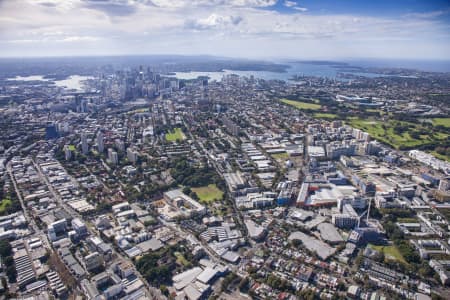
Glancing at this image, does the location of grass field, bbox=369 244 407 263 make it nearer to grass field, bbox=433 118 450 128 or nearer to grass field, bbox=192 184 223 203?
grass field, bbox=192 184 223 203

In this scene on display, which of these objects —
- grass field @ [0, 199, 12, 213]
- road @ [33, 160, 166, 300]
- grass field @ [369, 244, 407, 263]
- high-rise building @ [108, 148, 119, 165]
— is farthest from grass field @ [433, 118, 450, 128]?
grass field @ [0, 199, 12, 213]

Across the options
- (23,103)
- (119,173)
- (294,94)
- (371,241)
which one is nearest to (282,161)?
(371,241)

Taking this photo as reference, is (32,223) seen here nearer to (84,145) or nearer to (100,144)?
(84,145)

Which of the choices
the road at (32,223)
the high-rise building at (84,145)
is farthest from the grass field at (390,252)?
the high-rise building at (84,145)

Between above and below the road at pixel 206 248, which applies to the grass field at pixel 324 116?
above

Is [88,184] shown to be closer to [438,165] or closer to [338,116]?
[438,165]

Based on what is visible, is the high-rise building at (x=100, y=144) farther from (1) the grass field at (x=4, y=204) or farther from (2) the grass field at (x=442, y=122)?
(2) the grass field at (x=442, y=122)
